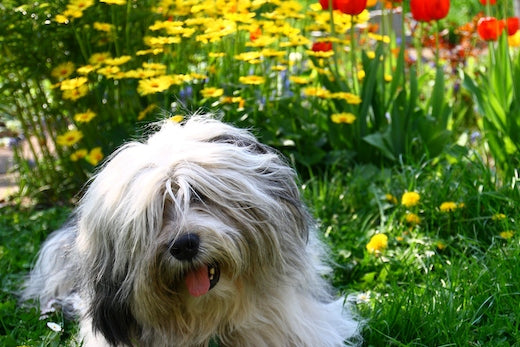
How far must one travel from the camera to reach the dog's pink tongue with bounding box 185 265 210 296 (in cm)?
254

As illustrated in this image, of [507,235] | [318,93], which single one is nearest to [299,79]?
[318,93]

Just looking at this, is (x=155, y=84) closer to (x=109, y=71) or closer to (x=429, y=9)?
(x=109, y=71)

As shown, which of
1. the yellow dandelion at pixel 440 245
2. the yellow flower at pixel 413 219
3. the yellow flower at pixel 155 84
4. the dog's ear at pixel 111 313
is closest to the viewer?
the dog's ear at pixel 111 313

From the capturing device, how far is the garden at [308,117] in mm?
3795

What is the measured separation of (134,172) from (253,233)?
1.35ft

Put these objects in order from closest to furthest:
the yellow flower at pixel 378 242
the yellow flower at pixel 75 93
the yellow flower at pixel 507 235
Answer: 1. the yellow flower at pixel 507 235
2. the yellow flower at pixel 378 242
3. the yellow flower at pixel 75 93

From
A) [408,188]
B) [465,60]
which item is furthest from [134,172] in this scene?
[465,60]

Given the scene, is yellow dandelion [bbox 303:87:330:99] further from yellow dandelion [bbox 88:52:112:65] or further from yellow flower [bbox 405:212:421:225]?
yellow dandelion [bbox 88:52:112:65]

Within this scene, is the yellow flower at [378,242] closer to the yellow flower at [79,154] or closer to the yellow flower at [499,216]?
the yellow flower at [499,216]

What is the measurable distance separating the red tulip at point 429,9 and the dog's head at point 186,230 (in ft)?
5.65

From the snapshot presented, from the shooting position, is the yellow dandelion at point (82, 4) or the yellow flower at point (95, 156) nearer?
the yellow dandelion at point (82, 4)

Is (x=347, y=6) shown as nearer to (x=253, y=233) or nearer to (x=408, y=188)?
(x=408, y=188)

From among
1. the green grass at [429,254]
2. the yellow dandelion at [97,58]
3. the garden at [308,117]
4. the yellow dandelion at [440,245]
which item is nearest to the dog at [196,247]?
the green grass at [429,254]

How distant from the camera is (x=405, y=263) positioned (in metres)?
3.67
